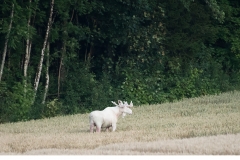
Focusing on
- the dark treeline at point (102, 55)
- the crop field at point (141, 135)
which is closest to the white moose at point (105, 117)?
the crop field at point (141, 135)

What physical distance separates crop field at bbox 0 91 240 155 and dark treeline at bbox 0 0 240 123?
4109mm

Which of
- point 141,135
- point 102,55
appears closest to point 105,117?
point 141,135

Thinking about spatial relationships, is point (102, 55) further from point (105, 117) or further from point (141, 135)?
point (141, 135)

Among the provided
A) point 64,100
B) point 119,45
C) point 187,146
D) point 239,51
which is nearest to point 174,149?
point 187,146

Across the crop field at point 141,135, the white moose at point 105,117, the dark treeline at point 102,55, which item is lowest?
the crop field at point 141,135

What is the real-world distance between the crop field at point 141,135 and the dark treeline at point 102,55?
13.5 feet

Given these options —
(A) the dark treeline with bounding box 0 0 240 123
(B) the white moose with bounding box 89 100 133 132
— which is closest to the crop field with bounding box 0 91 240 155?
(B) the white moose with bounding box 89 100 133 132

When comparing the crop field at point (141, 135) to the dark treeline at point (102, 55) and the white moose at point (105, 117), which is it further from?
the dark treeline at point (102, 55)

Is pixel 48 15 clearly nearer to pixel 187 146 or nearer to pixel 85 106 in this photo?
pixel 85 106

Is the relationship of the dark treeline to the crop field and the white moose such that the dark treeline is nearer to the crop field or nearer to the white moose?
the crop field

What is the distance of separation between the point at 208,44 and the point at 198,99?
36.8 ft

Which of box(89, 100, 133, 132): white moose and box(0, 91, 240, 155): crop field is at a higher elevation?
box(89, 100, 133, 132): white moose

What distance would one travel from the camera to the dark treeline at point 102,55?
2988 cm

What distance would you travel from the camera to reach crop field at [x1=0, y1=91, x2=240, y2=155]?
662 inches
